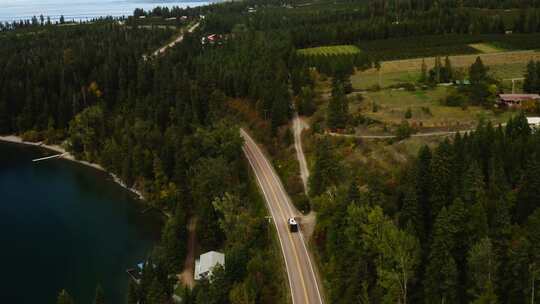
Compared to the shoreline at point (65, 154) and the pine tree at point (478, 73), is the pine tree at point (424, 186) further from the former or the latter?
the shoreline at point (65, 154)

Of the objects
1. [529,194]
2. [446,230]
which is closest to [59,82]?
[446,230]

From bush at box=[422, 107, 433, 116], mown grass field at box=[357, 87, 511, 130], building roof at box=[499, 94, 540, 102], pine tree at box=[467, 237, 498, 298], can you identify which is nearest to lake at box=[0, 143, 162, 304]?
pine tree at box=[467, 237, 498, 298]

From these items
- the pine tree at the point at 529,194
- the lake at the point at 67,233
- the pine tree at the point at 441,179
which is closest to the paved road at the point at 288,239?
the pine tree at the point at 441,179

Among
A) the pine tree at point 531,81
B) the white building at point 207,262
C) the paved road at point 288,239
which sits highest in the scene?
the pine tree at point 531,81

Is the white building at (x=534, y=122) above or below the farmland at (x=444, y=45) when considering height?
below

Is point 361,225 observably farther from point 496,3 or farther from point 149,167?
point 496,3

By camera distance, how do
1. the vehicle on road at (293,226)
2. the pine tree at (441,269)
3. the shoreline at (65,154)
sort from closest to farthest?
1. the pine tree at (441,269)
2. the vehicle on road at (293,226)
3. the shoreline at (65,154)
